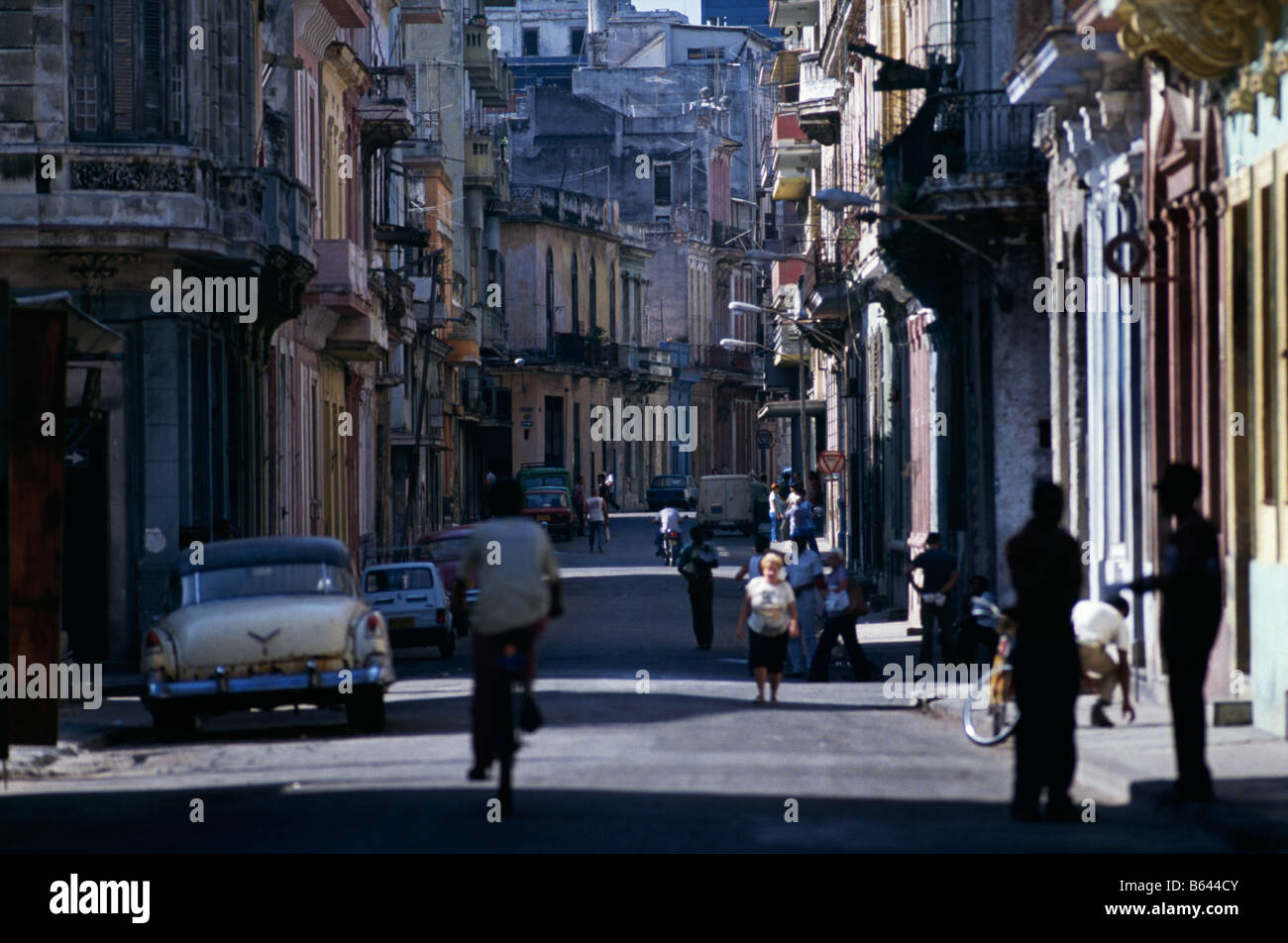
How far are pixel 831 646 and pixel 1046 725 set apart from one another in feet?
47.1

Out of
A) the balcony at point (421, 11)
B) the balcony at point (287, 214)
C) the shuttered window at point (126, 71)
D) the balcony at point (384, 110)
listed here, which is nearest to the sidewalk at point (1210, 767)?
the shuttered window at point (126, 71)

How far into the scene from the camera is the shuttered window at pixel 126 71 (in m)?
28.3

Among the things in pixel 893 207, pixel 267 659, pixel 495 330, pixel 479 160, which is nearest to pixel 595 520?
pixel 479 160

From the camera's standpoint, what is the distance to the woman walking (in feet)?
73.3

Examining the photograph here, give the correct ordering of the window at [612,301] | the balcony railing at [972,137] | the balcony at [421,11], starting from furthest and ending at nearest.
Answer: the window at [612,301] < the balcony at [421,11] < the balcony railing at [972,137]

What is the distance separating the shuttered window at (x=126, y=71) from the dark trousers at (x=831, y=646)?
960 centimetres

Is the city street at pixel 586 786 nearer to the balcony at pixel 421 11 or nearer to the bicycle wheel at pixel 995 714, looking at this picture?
the bicycle wheel at pixel 995 714

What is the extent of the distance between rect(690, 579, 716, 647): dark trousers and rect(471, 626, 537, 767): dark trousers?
705 inches

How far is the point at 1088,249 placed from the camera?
24.2 metres

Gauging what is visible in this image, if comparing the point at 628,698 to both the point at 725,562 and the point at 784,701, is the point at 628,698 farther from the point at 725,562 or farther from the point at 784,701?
the point at 725,562

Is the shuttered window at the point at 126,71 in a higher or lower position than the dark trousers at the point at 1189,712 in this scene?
higher

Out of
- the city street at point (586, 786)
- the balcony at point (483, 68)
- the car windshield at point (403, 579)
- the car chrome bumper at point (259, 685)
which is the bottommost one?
the city street at point (586, 786)

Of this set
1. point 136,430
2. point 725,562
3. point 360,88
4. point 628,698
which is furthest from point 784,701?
point 725,562

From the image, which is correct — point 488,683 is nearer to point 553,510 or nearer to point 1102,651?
point 1102,651
